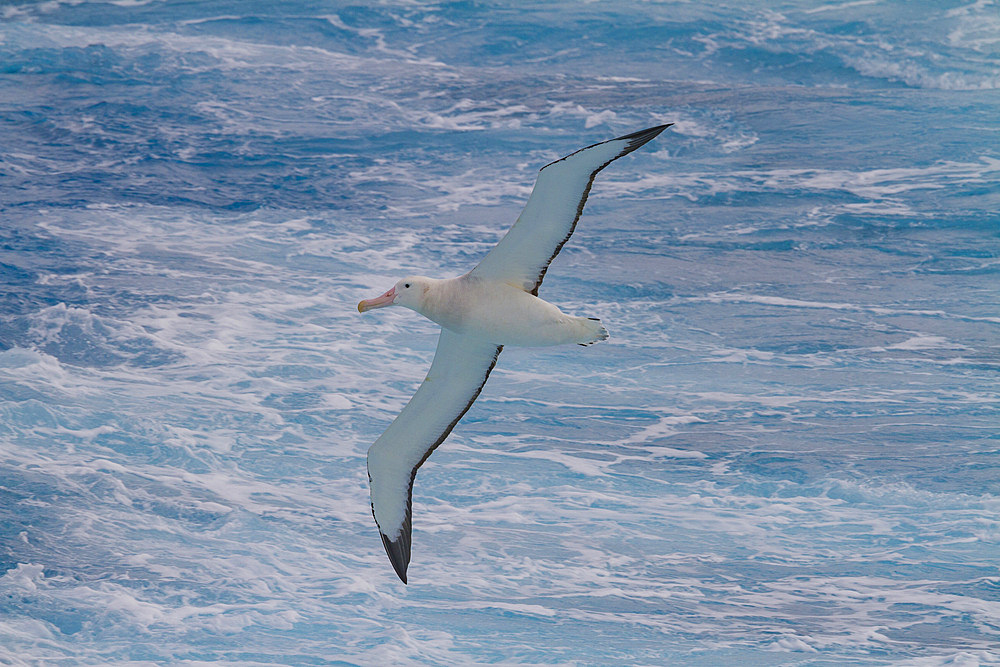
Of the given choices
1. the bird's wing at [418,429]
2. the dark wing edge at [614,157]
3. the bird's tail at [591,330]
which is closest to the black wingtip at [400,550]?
the bird's wing at [418,429]

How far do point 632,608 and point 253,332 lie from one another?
42.3 feet

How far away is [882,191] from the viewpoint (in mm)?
38969

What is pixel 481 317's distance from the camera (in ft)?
48.2

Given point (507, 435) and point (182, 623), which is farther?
point (507, 435)

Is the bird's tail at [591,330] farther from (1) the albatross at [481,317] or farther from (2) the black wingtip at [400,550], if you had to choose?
(2) the black wingtip at [400,550]

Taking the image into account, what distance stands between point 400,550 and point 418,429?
1.50 meters

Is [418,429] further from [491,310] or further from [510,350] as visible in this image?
[510,350]

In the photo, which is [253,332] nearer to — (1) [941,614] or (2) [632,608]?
(2) [632,608]

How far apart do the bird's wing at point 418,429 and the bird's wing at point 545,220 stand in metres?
1.05

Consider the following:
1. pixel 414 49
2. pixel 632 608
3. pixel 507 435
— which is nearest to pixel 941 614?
pixel 632 608

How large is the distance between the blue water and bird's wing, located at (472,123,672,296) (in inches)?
356

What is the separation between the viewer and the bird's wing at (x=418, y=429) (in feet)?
51.3

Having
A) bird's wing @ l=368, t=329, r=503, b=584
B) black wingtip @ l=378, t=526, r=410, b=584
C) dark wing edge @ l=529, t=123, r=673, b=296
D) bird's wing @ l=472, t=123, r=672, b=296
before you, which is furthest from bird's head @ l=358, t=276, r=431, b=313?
black wingtip @ l=378, t=526, r=410, b=584

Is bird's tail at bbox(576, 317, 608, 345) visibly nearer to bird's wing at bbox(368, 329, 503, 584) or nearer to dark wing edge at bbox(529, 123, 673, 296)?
dark wing edge at bbox(529, 123, 673, 296)
